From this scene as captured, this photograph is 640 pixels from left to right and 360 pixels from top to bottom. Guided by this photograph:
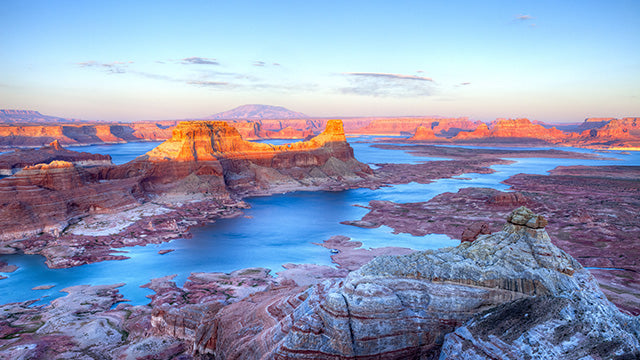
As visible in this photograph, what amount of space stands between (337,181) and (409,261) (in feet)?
205

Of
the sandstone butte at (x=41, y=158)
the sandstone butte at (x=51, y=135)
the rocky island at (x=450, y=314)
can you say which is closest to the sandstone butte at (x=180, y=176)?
the sandstone butte at (x=41, y=158)

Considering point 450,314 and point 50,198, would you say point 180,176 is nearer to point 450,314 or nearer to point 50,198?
point 50,198

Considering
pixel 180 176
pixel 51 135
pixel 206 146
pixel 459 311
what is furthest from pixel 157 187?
pixel 51 135

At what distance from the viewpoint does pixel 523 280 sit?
1181 centimetres

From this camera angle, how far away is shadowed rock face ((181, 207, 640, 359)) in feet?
34.4

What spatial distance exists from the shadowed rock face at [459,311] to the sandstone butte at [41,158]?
2750 inches

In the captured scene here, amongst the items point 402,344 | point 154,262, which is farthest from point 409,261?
point 154,262

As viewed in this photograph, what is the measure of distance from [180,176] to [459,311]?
55161 millimetres

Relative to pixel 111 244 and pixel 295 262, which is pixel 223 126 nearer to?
pixel 111 244

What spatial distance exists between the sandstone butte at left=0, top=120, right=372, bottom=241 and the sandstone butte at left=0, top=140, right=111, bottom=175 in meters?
17.4

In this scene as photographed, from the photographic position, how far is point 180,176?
58875 millimetres

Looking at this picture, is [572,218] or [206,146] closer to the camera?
[572,218]

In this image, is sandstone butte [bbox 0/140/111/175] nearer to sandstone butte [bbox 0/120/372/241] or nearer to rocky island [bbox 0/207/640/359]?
sandstone butte [bbox 0/120/372/241]

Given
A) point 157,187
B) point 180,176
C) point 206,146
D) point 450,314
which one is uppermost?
point 206,146
